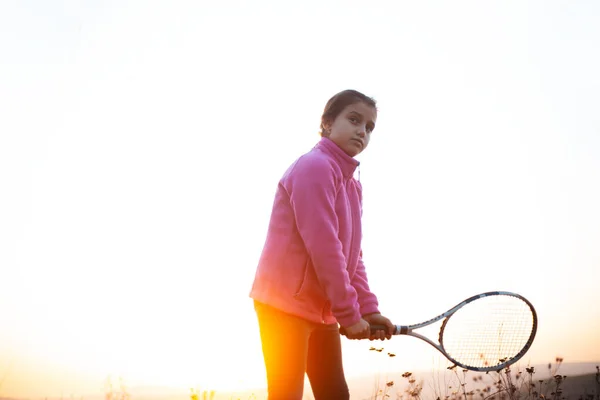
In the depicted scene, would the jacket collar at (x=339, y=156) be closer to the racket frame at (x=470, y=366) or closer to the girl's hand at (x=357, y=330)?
the girl's hand at (x=357, y=330)

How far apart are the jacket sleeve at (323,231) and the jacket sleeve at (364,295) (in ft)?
1.54

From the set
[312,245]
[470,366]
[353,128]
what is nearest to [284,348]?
[312,245]

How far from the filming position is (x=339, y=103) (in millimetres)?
4020

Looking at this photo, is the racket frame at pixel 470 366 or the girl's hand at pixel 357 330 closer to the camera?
the girl's hand at pixel 357 330

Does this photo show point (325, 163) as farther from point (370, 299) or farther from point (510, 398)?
point (510, 398)

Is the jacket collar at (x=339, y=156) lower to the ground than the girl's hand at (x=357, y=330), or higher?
higher

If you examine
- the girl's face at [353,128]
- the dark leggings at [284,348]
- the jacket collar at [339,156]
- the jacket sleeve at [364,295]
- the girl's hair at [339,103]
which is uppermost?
the girl's hair at [339,103]

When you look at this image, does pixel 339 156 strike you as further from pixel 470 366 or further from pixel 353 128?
pixel 470 366

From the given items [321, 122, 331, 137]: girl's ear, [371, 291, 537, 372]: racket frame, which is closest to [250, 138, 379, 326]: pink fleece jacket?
[321, 122, 331, 137]: girl's ear

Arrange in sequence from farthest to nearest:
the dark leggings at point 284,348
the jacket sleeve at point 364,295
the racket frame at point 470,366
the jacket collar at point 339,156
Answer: the racket frame at point 470,366
the jacket sleeve at point 364,295
the jacket collar at point 339,156
the dark leggings at point 284,348

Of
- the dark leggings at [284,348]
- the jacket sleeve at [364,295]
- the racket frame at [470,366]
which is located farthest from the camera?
the racket frame at [470,366]

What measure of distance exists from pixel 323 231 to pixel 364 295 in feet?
2.40

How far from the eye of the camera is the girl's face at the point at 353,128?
3887mm

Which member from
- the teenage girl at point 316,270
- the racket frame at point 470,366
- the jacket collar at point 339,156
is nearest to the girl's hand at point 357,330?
the teenage girl at point 316,270
